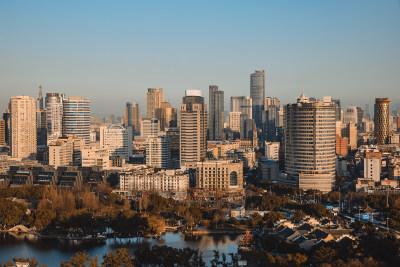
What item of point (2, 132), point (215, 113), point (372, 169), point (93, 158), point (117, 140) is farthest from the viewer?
point (215, 113)

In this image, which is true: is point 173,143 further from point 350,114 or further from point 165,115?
point 350,114

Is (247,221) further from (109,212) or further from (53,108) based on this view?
(53,108)

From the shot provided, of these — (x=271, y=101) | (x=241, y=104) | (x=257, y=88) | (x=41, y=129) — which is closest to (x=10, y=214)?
(x=41, y=129)

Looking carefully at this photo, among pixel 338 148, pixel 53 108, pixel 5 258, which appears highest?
pixel 53 108

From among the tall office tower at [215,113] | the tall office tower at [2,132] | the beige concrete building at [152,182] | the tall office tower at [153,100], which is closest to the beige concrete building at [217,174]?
the beige concrete building at [152,182]

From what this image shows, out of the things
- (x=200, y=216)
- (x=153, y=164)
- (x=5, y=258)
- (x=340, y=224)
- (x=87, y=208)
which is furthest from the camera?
(x=153, y=164)

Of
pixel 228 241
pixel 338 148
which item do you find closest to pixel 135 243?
pixel 228 241
